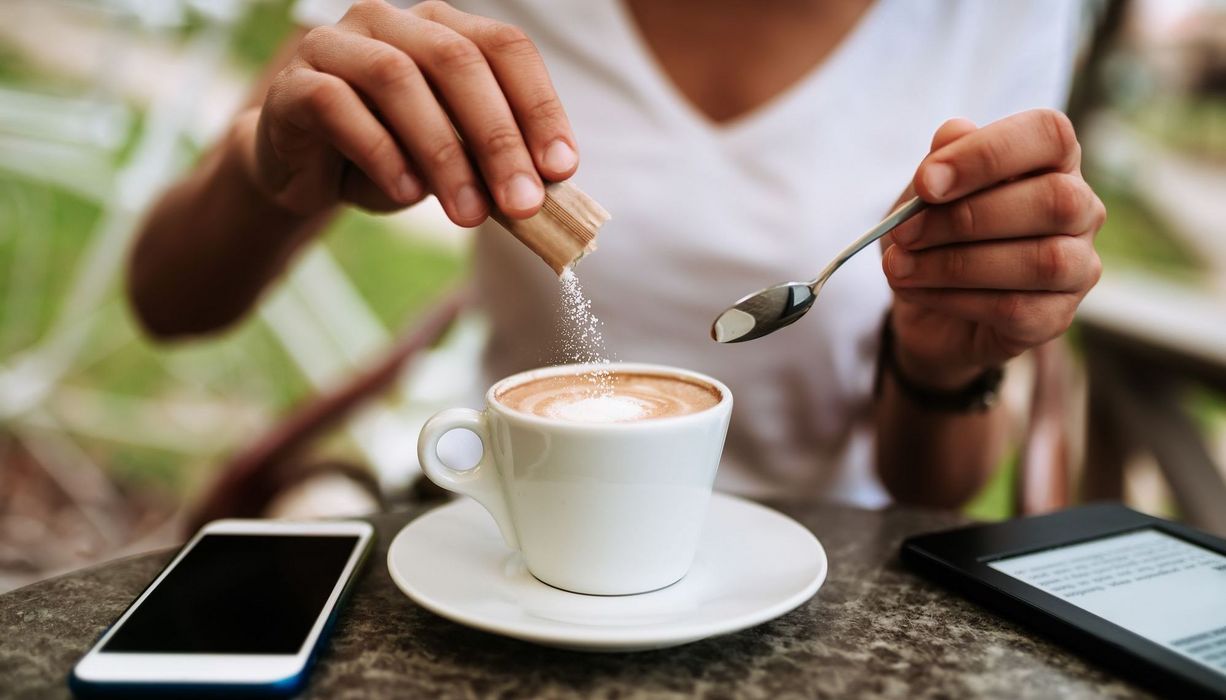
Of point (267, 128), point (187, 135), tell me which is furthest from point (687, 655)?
point (187, 135)

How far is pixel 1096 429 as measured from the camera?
6.57ft

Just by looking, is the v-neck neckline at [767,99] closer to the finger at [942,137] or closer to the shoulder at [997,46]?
the shoulder at [997,46]

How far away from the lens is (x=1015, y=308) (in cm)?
83

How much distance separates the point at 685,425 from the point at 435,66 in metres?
0.37

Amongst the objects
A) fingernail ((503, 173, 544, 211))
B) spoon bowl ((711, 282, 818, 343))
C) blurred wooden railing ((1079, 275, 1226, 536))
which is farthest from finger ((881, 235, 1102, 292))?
blurred wooden railing ((1079, 275, 1226, 536))

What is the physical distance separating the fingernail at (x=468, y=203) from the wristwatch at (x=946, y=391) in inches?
23.1

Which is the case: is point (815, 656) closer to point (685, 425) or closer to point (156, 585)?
point (685, 425)

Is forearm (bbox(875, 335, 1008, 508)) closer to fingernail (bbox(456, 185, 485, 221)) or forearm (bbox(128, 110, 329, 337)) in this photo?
fingernail (bbox(456, 185, 485, 221))

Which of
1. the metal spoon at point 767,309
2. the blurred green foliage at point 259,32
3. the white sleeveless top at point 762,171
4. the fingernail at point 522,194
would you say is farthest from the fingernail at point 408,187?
the blurred green foliage at point 259,32

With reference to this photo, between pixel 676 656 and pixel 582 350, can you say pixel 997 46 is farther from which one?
pixel 676 656

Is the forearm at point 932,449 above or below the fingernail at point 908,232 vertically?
below

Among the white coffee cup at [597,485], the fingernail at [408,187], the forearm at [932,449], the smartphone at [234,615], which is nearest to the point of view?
the smartphone at [234,615]

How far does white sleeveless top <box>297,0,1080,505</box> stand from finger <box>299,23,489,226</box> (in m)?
0.61

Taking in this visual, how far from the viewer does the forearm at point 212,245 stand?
3.85 ft
